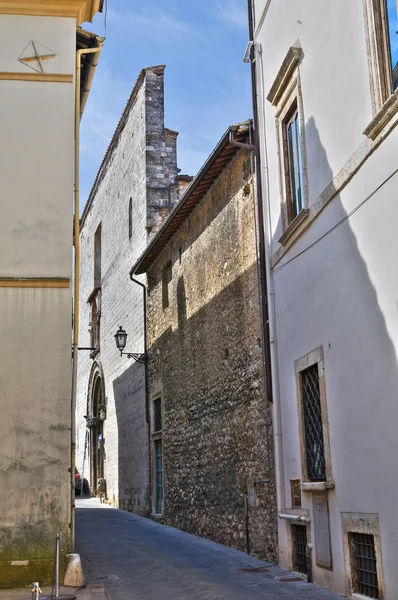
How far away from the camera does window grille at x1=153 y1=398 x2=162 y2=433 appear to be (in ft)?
52.1

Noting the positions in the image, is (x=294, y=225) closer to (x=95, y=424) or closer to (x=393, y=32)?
(x=393, y=32)

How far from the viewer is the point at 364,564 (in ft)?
21.7

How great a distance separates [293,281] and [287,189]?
3.91ft

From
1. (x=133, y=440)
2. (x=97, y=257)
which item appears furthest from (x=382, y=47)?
(x=97, y=257)

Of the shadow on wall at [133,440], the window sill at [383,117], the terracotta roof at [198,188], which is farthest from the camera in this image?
the shadow on wall at [133,440]

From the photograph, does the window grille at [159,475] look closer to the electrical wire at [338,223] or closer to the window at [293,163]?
the electrical wire at [338,223]

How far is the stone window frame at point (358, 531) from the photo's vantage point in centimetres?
615

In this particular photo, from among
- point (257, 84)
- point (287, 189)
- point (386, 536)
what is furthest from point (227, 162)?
point (386, 536)

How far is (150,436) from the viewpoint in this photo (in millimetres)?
16359

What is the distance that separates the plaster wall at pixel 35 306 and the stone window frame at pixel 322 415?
2.49 meters

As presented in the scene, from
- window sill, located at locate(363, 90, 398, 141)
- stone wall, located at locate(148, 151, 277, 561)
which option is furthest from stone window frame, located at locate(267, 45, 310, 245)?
window sill, located at locate(363, 90, 398, 141)

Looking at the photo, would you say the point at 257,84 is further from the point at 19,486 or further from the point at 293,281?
the point at 19,486

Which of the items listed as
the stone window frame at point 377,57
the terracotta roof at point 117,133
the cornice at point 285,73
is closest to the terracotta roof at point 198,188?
the cornice at point 285,73

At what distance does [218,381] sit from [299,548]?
3822 mm
